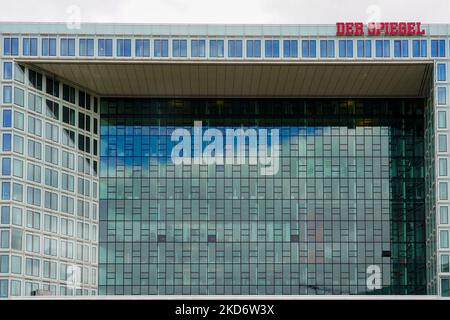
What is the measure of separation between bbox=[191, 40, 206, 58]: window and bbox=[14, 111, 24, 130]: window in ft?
51.7

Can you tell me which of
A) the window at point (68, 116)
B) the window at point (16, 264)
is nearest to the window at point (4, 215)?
the window at point (16, 264)

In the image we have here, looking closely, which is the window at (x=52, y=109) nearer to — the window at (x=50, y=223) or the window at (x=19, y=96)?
the window at (x=19, y=96)

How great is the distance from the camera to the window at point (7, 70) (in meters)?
75.6

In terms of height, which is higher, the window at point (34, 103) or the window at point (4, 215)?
the window at point (34, 103)

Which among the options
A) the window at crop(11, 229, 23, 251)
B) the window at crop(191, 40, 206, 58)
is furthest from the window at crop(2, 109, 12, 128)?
the window at crop(191, 40, 206, 58)

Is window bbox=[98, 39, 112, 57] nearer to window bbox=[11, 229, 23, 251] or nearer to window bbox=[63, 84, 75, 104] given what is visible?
window bbox=[63, 84, 75, 104]

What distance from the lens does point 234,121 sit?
85312 millimetres

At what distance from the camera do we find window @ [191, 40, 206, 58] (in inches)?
3034

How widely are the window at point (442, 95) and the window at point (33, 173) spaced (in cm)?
3544

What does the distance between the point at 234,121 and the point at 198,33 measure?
11313 millimetres

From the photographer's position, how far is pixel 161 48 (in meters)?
77.1

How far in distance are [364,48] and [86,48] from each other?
2416 centimetres
